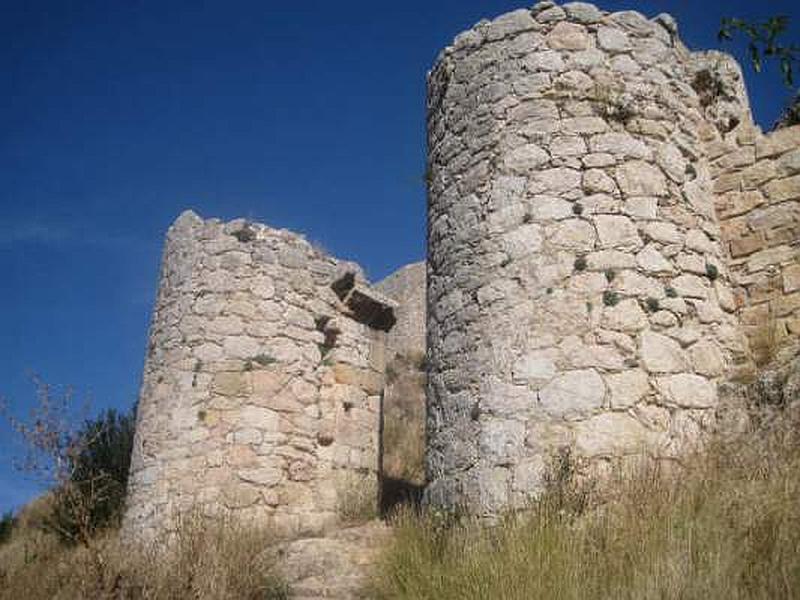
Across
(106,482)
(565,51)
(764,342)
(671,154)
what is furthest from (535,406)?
(106,482)

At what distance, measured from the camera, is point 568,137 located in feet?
18.4

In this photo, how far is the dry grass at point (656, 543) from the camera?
3.22m

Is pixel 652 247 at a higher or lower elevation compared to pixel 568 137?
lower

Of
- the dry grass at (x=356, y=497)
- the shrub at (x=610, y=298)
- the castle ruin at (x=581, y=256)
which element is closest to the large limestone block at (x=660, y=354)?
the castle ruin at (x=581, y=256)

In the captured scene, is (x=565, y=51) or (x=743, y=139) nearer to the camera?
(x=565, y=51)

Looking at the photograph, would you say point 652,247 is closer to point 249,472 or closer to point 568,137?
point 568,137

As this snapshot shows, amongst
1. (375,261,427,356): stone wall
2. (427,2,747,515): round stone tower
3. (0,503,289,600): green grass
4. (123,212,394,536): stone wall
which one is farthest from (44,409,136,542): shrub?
(375,261,427,356): stone wall

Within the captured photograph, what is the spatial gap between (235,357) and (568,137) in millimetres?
4559

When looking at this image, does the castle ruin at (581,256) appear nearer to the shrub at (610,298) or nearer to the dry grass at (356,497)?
the shrub at (610,298)

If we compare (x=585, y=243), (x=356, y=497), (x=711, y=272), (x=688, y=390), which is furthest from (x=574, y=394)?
(x=356, y=497)

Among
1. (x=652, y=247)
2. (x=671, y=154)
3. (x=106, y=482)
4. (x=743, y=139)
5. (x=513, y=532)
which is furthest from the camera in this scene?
(x=106, y=482)

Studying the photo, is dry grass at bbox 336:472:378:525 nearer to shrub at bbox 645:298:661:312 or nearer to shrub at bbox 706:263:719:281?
shrub at bbox 645:298:661:312

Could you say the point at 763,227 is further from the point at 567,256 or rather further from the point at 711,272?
the point at 567,256

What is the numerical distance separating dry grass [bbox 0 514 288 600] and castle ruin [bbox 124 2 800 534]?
1.39m
